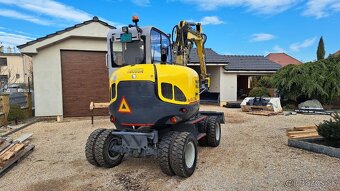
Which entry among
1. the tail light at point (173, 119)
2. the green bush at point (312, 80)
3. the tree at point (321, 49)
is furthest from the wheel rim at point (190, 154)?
the tree at point (321, 49)

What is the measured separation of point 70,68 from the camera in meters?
11.4

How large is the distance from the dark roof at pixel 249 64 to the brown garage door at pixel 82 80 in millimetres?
8392

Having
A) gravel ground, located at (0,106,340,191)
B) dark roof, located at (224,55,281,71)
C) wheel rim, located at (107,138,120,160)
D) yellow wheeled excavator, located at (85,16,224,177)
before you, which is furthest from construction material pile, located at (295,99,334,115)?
wheel rim, located at (107,138,120,160)

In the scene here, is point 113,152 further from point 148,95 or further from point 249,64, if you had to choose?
point 249,64

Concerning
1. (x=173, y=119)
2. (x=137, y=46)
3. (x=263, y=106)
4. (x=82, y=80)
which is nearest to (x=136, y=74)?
(x=173, y=119)

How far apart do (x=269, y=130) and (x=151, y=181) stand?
5.54 meters

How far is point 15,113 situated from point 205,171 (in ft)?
28.6

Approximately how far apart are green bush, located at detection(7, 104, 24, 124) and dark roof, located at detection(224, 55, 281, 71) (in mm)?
11802

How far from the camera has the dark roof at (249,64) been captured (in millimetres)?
17016

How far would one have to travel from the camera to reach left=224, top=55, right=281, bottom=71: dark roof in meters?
17.0

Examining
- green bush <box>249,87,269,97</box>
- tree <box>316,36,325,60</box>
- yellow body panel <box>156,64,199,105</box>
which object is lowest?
green bush <box>249,87,269,97</box>

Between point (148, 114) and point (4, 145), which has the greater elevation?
point (148, 114)

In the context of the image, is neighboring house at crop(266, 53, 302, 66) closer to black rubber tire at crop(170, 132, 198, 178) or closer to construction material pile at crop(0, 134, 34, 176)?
black rubber tire at crop(170, 132, 198, 178)

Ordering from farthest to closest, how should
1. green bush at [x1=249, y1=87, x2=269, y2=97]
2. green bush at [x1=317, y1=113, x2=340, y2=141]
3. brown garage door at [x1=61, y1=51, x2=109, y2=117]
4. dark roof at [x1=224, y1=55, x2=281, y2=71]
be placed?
dark roof at [x1=224, y1=55, x2=281, y2=71] → green bush at [x1=249, y1=87, x2=269, y2=97] → brown garage door at [x1=61, y1=51, x2=109, y2=117] → green bush at [x1=317, y1=113, x2=340, y2=141]
